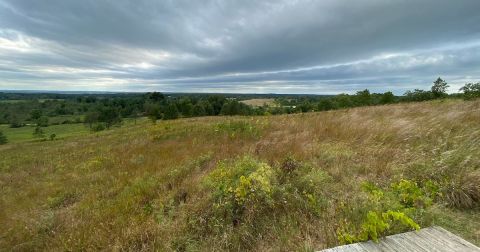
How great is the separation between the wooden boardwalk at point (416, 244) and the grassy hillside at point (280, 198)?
0.37ft

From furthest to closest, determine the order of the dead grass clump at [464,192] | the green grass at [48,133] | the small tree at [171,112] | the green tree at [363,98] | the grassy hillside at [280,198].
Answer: the small tree at [171,112], the green grass at [48,133], the green tree at [363,98], the dead grass clump at [464,192], the grassy hillside at [280,198]

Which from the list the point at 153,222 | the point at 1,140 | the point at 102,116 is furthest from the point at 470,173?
the point at 102,116

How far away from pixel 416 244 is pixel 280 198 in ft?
5.29

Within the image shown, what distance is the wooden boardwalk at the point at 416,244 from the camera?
1745 mm

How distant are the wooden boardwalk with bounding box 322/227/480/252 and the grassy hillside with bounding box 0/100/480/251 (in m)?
0.11

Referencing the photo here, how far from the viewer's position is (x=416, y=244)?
1810 mm

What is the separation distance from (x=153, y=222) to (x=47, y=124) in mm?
105916

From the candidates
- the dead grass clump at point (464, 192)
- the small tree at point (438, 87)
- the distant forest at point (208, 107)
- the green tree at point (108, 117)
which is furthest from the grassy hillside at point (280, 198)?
the green tree at point (108, 117)

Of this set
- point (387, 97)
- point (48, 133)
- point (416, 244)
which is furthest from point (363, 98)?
point (48, 133)

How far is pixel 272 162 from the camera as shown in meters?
4.78

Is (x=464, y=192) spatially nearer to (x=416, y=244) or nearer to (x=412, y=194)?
(x=412, y=194)

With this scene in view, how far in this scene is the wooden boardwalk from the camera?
5.73 feet

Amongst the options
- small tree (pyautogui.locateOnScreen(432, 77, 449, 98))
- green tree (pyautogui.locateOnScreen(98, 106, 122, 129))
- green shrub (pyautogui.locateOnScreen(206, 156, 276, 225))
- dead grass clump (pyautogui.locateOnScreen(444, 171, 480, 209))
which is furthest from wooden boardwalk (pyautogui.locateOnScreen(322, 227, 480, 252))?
green tree (pyautogui.locateOnScreen(98, 106, 122, 129))

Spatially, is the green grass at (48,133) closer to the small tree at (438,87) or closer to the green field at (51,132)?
the green field at (51,132)
